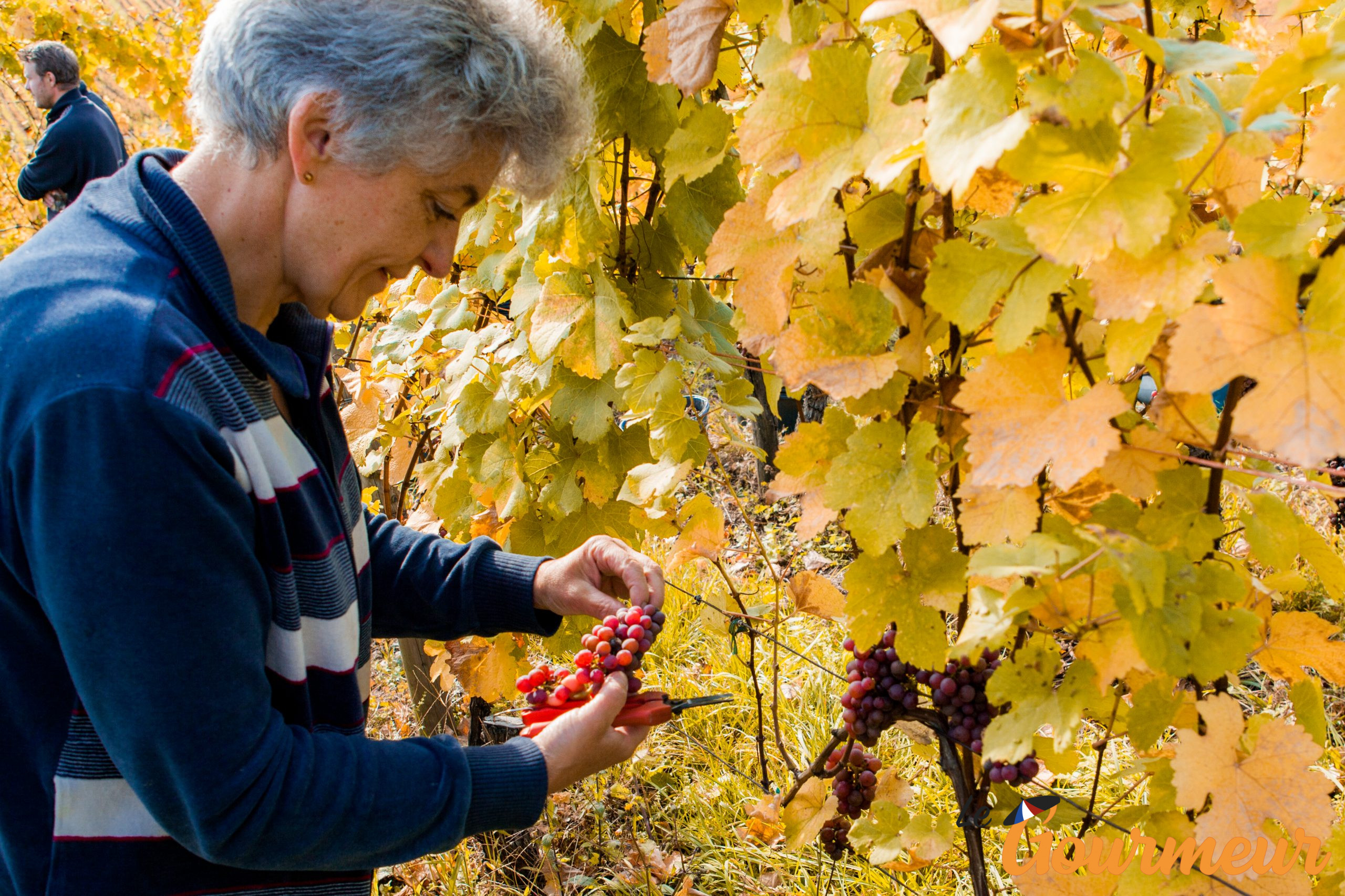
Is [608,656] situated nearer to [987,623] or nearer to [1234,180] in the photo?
[987,623]

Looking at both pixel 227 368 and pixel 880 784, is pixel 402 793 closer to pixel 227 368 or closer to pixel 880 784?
pixel 227 368

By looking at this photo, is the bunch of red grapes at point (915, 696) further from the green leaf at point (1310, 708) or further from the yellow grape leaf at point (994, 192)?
the yellow grape leaf at point (994, 192)

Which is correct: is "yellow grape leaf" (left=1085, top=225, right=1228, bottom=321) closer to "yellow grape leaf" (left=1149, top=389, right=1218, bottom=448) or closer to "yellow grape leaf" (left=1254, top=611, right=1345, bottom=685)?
"yellow grape leaf" (left=1149, top=389, right=1218, bottom=448)

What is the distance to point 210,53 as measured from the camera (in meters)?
1.14

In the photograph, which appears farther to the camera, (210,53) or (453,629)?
(453,629)

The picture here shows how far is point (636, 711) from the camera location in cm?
140

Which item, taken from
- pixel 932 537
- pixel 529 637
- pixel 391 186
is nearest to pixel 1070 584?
pixel 932 537

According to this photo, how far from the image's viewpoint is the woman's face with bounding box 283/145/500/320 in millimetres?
1137

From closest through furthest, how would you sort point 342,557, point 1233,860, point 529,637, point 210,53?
point 1233,860 < point 210,53 < point 342,557 < point 529,637

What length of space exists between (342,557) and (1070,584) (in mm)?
962

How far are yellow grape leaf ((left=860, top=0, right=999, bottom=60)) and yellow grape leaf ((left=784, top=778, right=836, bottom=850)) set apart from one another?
4.26 feet

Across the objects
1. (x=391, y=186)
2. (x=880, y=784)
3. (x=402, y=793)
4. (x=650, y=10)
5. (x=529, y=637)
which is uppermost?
(x=650, y=10)

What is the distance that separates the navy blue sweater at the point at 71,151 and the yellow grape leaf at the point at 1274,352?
7013 millimetres

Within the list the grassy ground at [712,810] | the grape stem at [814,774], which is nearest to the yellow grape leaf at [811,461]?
the grape stem at [814,774]
